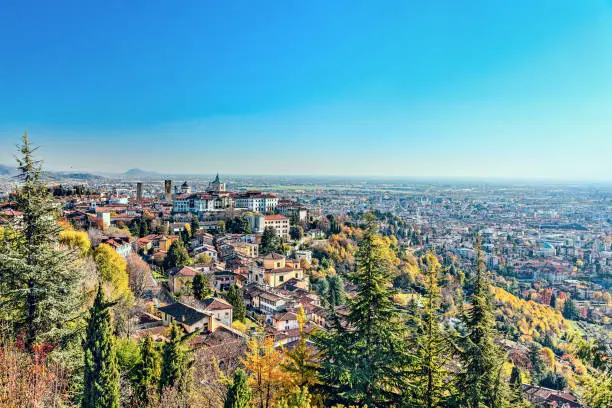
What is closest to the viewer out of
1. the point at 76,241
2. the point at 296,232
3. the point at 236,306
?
the point at 76,241

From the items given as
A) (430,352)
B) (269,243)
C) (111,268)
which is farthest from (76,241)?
(269,243)

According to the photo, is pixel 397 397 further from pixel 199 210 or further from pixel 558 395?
pixel 199 210

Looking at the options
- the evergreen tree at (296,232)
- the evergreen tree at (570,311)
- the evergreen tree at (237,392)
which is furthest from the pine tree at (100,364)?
the evergreen tree at (570,311)

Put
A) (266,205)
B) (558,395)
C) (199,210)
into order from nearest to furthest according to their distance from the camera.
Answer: (558,395)
(199,210)
(266,205)

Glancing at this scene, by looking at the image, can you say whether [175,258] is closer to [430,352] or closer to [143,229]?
[143,229]

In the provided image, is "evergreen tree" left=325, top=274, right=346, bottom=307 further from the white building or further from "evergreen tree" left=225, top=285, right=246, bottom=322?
the white building

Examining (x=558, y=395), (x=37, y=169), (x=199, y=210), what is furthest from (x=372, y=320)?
(x=199, y=210)
